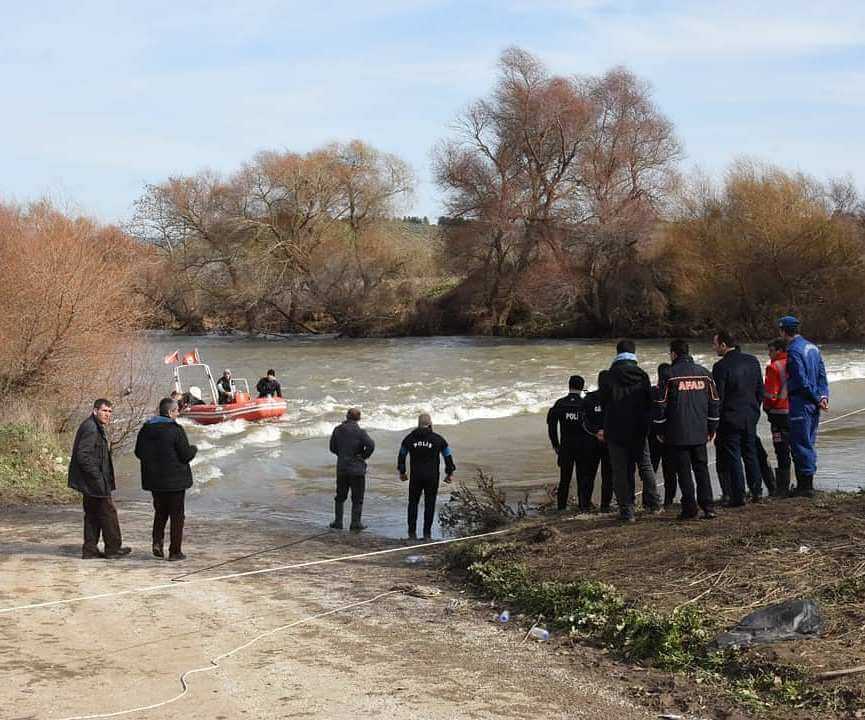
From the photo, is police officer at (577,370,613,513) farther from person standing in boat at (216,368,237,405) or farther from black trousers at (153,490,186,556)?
person standing in boat at (216,368,237,405)

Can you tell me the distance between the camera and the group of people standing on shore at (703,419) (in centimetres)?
930

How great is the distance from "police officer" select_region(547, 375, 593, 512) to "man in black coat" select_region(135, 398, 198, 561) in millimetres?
3941

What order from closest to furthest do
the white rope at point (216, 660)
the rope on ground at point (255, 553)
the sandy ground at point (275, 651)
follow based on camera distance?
the white rope at point (216, 660) → the sandy ground at point (275, 651) → the rope on ground at point (255, 553)

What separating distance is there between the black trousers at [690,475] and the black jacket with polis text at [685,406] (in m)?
0.10

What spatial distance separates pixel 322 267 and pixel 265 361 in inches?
681

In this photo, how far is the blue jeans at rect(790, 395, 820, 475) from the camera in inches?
406

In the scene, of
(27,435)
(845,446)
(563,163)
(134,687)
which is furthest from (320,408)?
(563,163)

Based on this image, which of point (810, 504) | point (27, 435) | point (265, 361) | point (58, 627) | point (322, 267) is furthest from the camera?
point (322, 267)

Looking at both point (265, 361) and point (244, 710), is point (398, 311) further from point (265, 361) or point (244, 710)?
point (244, 710)

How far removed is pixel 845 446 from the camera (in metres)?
18.1

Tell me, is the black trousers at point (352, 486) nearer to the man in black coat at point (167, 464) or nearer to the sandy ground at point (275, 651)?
the sandy ground at point (275, 651)

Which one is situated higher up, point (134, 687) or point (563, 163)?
point (563, 163)

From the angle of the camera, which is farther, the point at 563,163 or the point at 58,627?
the point at 563,163

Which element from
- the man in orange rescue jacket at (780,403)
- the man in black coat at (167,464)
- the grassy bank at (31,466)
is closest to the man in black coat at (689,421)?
the man in orange rescue jacket at (780,403)
